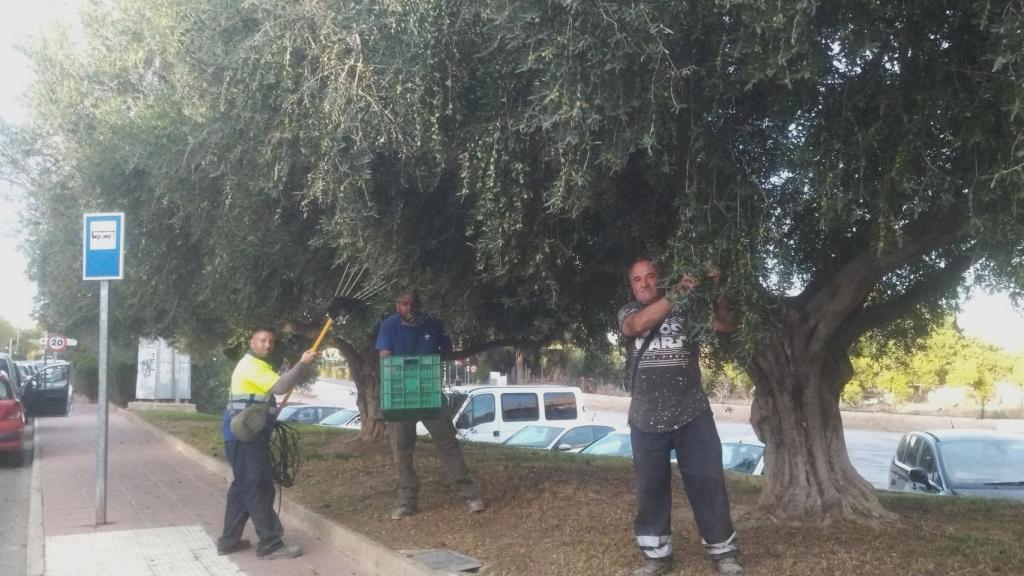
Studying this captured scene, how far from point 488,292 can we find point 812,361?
261 cm

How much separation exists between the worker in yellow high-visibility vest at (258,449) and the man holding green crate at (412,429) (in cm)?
78

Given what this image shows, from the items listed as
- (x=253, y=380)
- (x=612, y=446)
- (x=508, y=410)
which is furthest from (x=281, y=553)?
(x=508, y=410)

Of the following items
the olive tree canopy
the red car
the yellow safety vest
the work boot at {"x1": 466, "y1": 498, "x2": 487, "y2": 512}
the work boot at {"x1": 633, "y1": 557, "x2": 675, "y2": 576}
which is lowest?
the work boot at {"x1": 633, "y1": 557, "x2": 675, "y2": 576}

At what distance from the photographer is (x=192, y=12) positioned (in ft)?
26.7

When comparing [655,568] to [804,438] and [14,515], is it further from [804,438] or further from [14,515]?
[14,515]

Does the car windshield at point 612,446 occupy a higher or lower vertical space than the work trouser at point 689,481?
lower

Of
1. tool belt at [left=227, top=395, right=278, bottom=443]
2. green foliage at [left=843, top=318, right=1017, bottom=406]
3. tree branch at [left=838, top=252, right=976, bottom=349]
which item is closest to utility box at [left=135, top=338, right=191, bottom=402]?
green foliage at [left=843, top=318, right=1017, bottom=406]

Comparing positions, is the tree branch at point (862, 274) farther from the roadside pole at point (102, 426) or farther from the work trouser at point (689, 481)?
the roadside pole at point (102, 426)

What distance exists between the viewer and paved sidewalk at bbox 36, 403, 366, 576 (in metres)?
7.49

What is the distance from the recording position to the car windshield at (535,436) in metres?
17.1

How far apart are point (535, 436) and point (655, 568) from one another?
11.7 metres

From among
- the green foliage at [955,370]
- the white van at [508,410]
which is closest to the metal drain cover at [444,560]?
the white van at [508,410]

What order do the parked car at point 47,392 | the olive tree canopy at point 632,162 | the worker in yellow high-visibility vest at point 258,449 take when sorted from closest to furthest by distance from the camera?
1. the olive tree canopy at point 632,162
2. the worker in yellow high-visibility vest at point 258,449
3. the parked car at point 47,392

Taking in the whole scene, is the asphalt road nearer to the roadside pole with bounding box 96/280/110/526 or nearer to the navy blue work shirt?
the roadside pole with bounding box 96/280/110/526
